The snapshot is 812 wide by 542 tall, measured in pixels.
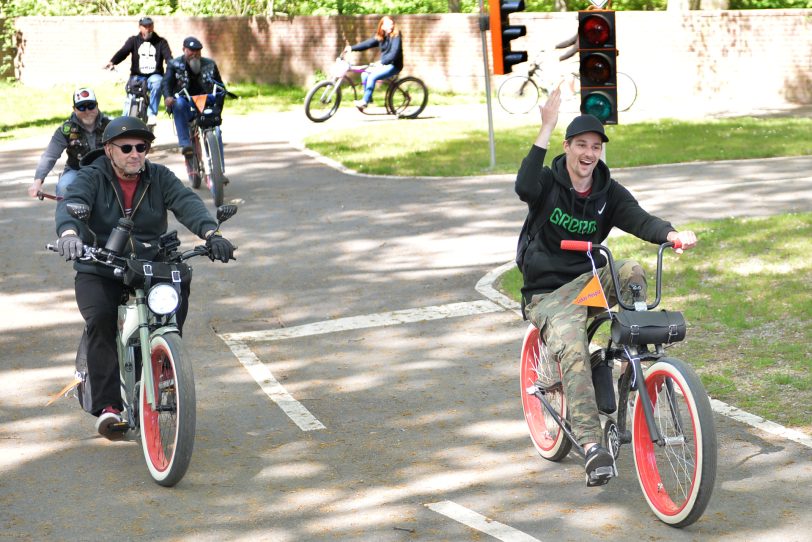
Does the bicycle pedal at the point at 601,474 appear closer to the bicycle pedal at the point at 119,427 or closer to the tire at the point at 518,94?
the bicycle pedal at the point at 119,427

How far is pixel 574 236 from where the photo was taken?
6133 mm

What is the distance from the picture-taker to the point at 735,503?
572cm

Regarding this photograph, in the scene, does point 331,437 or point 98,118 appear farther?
point 98,118

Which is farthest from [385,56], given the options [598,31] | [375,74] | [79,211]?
[79,211]

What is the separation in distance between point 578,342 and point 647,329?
1.39 ft

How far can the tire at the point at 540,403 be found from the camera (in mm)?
6301

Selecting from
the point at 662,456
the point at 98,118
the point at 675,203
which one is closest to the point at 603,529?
the point at 662,456

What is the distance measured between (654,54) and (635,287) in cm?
2316

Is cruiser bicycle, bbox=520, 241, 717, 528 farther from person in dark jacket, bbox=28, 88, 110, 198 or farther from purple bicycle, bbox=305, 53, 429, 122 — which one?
purple bicycle, bbox=305, 53, 429, 122

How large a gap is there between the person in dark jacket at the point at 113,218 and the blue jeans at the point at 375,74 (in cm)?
1652

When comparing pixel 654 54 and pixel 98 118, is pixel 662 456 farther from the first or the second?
pixel 654 54

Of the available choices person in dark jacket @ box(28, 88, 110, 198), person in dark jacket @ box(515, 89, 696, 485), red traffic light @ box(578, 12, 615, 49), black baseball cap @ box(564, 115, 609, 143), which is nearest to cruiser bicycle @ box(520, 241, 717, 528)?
person in dark jacket @ box(515, 89, 696, 485)

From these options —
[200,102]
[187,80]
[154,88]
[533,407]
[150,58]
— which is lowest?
[533,407]

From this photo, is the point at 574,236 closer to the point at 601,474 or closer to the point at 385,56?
the point at 601,474
